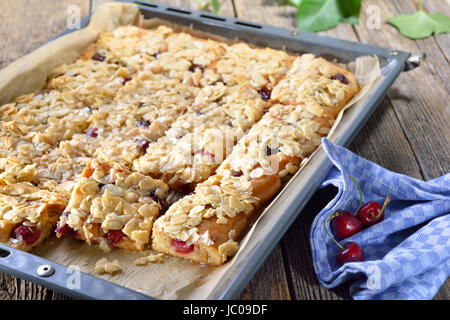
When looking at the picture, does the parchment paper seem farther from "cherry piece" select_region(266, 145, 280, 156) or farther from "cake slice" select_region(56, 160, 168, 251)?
"cherry piece" select_region(266, 145, 280, 156)

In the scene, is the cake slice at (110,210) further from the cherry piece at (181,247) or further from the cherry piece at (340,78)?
the cherry piece at (340,78)

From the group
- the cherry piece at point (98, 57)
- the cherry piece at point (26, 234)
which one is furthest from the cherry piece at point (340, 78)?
the cherry piece at point (26, 234)

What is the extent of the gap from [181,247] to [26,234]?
47cm

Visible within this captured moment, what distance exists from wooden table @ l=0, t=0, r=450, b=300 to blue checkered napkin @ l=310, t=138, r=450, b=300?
66 mm

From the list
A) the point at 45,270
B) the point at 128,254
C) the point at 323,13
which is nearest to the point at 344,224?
the point at 128,254

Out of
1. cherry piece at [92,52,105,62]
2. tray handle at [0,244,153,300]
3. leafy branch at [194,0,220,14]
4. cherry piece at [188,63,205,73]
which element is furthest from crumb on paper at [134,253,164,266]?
leafy branch at [194,0,220,14]

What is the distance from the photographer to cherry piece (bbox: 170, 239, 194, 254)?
1.62 meters

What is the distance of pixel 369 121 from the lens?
7.75 feet

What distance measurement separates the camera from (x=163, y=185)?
182cm

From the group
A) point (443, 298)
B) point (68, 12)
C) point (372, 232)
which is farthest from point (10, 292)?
point (68, 12)

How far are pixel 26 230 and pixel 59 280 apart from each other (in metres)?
0.32

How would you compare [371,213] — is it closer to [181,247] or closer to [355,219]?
[355,219]

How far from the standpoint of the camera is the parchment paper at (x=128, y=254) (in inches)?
60.8
